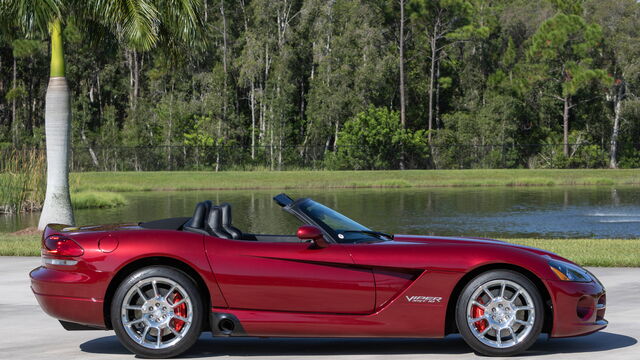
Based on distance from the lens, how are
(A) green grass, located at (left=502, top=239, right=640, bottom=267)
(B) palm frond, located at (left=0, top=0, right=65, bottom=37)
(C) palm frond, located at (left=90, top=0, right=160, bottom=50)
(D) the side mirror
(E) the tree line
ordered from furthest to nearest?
(E) the tree line
(C) palm frond, located at (left=90, top=0, right=160, bottom=50)
(B) palm frond, located at (left=0, top=0, right=65, bottom=37)
(A) green grass, located at (left=502, top=239, right=640, bottom=267)
(D) the side mirror

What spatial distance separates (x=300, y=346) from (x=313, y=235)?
1094 mm

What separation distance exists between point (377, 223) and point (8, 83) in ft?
155

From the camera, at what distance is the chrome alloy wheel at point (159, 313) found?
22.1 ft

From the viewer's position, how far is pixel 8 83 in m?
66.4

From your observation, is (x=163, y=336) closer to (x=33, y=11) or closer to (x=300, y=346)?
(x=300, y=346)

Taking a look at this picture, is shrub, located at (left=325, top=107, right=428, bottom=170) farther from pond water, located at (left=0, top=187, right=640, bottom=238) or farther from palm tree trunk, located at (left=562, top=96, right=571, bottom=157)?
pond water, located at (left=0, top=187, right=640, bottom=238)

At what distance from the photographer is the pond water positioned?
24500 mm

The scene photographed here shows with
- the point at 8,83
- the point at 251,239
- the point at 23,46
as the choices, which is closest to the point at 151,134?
the point at 23,46

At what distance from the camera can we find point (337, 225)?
7.17m

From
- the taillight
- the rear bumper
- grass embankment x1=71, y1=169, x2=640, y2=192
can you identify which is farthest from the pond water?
the rear bumper

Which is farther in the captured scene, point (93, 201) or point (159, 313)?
point (93, 201)

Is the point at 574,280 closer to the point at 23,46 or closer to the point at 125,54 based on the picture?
the point at 23,46

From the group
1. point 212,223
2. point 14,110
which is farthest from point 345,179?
point 212,223

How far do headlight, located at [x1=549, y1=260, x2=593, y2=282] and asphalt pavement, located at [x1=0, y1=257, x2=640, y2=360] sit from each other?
1.80 ft
